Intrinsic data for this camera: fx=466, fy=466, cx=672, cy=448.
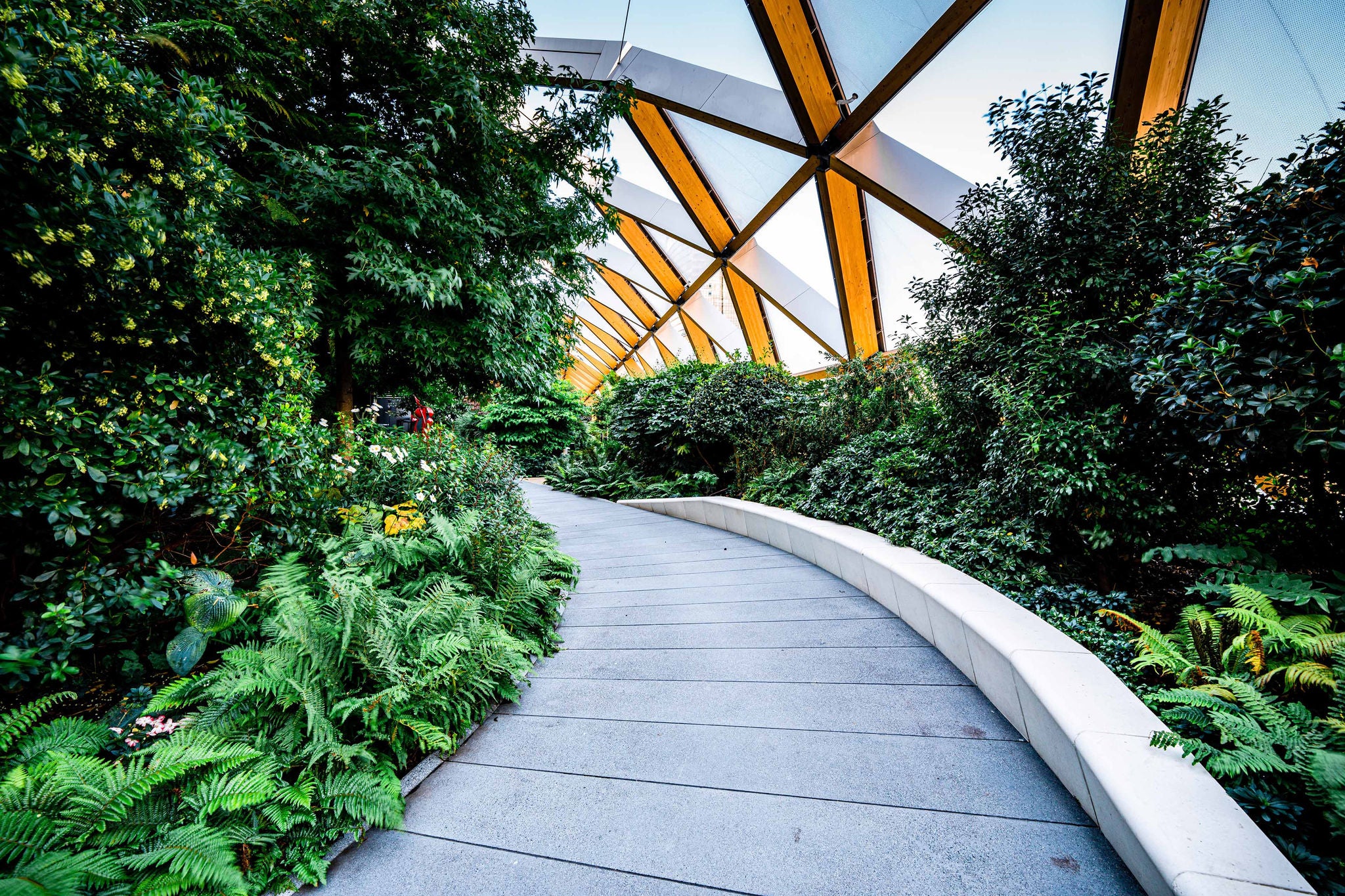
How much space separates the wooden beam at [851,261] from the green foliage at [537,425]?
823 centimetres

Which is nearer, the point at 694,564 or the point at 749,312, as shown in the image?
the point at 694,564

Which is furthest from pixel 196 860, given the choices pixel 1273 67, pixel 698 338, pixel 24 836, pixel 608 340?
pixel 608 340

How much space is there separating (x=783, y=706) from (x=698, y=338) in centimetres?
1455

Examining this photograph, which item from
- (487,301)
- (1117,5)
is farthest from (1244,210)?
(487,301)

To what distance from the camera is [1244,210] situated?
223cm

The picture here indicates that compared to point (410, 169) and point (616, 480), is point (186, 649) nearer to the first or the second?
point (410, 169)

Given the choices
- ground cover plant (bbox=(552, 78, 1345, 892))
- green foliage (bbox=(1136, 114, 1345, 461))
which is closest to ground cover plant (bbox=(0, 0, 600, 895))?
ground cover plant (bbox=(552, 78, 1345, 892))

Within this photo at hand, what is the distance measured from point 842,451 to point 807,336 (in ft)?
22.6

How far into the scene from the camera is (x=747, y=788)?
70.6 inches

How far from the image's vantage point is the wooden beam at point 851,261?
26.1ft

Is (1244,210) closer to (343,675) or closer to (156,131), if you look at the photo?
(343,675)

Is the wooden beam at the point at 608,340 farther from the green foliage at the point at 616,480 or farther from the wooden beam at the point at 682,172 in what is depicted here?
the green foliage at the point at 616,480

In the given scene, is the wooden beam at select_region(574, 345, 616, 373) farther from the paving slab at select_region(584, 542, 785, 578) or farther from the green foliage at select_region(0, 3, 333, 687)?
the green foliage at select_region(0, 3, 333, 687)

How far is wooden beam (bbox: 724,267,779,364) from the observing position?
1196cm
